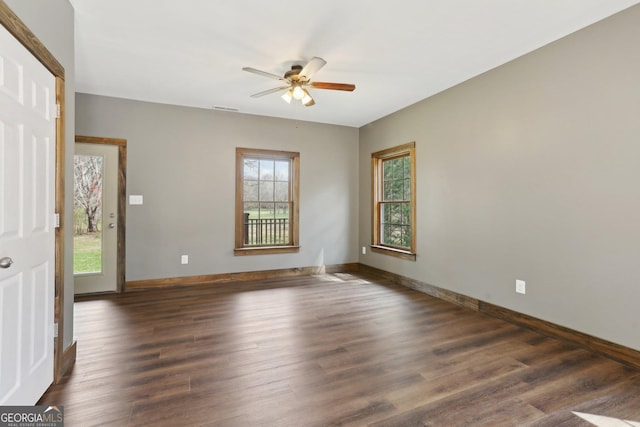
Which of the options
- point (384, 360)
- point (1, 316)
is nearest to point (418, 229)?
point (384, 360)

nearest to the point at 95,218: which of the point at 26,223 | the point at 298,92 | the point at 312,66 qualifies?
the point at 26,223

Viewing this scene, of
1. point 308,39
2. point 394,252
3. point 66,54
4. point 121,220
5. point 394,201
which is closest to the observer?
point 66,54

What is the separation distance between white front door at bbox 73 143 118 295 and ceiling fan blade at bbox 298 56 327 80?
2998 mm

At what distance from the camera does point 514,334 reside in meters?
3.01

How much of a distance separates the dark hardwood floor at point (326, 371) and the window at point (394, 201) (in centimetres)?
147

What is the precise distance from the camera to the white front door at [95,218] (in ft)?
13.8

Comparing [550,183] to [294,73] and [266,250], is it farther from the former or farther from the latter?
[266,250]

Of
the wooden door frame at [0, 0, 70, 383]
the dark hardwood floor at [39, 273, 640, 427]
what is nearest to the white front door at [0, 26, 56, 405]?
the wooden door frame at [0, 0, 70, 383]

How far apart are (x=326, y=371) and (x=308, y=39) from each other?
111 inches

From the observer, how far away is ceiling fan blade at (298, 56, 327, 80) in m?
2.81

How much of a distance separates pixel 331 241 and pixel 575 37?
4.19 m

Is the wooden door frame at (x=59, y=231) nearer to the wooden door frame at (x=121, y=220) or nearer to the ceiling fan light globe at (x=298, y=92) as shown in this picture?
the ceiling fan light globe at (x=298, y=92)

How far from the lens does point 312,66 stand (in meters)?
2.94

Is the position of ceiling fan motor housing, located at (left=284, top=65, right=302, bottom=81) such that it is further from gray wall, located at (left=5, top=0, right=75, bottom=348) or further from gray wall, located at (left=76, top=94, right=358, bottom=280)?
gray wall, located at (left=76, top=94, right=358, bottom=280)
